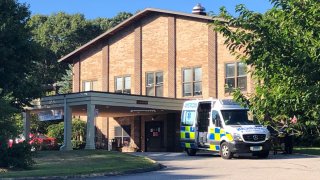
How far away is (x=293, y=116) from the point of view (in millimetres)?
6539

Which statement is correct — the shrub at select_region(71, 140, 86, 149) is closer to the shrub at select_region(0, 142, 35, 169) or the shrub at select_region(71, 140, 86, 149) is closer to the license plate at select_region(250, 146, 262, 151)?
the license plate at select_region(250, 146, 262, 151)

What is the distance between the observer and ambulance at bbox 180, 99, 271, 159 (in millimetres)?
23703

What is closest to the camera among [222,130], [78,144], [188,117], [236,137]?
[236,137]

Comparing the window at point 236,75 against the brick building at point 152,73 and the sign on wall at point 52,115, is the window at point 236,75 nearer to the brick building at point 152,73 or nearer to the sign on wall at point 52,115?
the brick building at point 152,73

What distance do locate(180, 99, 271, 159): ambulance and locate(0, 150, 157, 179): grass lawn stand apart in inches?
164

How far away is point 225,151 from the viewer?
958 inches

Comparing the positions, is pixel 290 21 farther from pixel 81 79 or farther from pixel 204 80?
pixel 81 79

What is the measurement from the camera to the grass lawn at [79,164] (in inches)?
661

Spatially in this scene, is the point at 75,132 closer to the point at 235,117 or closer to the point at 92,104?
the point at 92,104

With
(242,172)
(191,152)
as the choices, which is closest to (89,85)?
(191,152)

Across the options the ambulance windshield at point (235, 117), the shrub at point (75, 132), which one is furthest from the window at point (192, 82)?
the ambulance windshield at point (235, 117)

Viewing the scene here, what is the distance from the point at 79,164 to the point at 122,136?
18.9 metres

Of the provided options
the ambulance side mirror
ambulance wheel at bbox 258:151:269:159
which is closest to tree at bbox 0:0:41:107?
the ambulance side mirror

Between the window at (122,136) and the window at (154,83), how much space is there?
331cm
